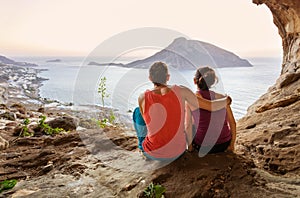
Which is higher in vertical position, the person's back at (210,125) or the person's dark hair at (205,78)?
the person's dark hair at (205,78)

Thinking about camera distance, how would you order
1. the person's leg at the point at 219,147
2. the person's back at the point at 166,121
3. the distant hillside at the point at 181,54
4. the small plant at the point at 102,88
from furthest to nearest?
the small plant at the point at 102,88 → the distant hillside at the point at 181,54 → the person's leg at the point at 219,147 → the person's back at the point at 166,121

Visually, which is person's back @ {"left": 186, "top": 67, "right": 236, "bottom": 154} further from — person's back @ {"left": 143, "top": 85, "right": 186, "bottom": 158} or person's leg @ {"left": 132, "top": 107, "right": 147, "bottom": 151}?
person's leg @ {"left": 132, "top": 107, "right": 147, "bottom": 151}

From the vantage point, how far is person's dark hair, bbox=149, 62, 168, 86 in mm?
3165

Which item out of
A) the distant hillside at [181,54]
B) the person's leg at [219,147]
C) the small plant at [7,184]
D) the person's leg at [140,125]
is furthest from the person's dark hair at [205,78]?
the small plant at [7,184]

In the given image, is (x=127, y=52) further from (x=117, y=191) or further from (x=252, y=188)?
(x=252, y=188)

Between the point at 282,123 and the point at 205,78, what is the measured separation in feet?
5.94

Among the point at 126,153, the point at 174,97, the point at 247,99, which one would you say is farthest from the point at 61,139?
the point at 247,99

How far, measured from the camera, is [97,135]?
5008mm

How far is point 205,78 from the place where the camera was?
10.4 feet

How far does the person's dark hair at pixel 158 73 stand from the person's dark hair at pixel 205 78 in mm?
426

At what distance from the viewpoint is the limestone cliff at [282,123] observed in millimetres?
3197

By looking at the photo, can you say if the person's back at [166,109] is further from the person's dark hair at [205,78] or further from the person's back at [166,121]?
the person's dark hair at [205,78]

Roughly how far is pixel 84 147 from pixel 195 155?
2.19 m

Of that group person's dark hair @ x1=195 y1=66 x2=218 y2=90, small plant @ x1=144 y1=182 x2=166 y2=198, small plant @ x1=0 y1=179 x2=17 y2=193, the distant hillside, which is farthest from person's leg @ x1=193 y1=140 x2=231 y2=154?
small plant @ x1=0 y1=179 x2=17 y2=193
